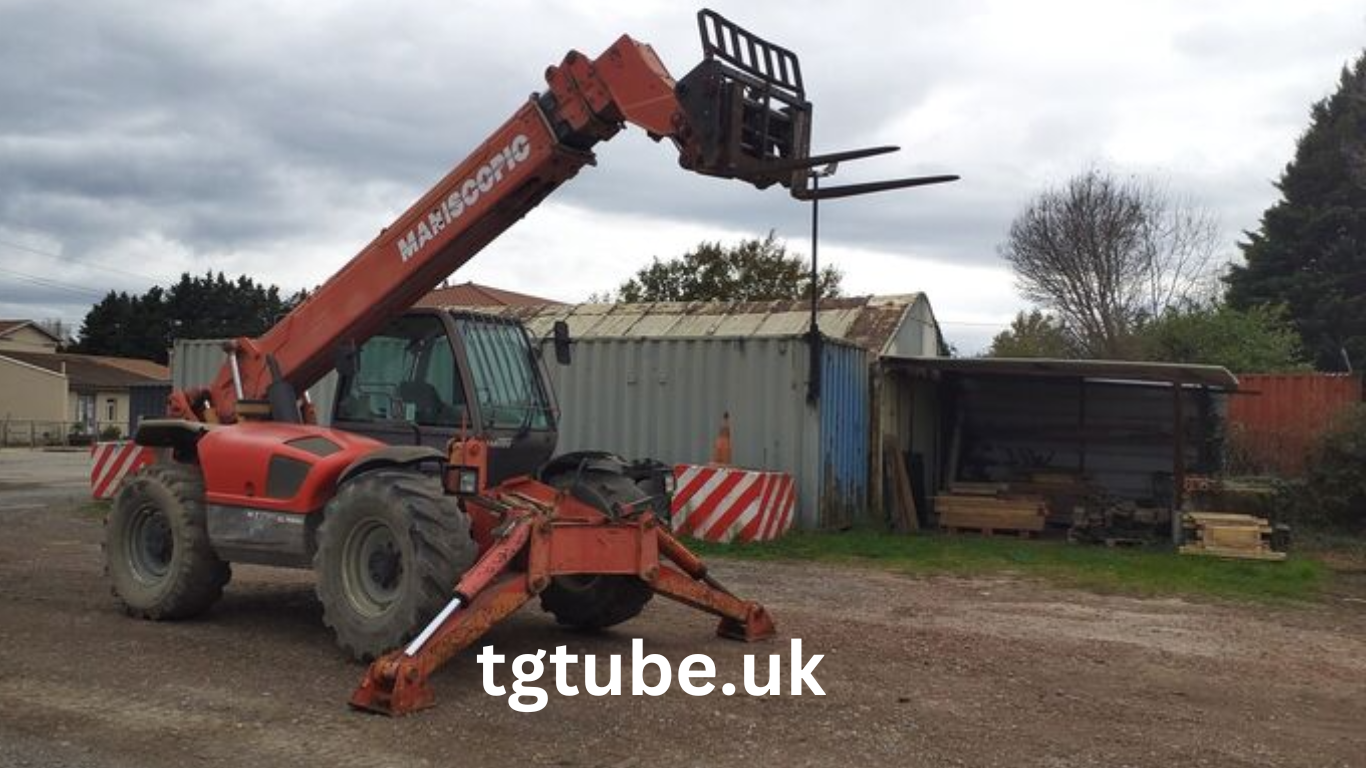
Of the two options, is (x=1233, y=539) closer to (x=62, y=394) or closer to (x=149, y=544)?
(x=149, y=544)

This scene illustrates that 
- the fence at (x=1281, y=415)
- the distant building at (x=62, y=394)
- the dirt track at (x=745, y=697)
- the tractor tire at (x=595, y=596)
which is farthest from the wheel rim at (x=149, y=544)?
the distant building at (x=62, y=394)

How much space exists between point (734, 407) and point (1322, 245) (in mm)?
32520

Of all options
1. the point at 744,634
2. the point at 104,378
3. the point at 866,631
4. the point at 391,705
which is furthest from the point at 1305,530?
the point at 104,378

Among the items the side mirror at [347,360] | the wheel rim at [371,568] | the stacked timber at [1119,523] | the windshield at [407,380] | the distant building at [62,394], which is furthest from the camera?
the distant building at [62,394]

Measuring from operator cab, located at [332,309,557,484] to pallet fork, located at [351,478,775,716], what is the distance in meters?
0.34

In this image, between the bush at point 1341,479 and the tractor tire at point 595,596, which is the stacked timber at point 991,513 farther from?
the tractor tire at point 595,596

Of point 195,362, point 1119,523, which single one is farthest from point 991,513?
point 195,362

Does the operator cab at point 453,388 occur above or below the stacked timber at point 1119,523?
above

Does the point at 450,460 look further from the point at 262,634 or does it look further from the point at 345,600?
the point at 262,634

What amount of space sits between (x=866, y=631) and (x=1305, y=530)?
11297mm

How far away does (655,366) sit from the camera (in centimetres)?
1680

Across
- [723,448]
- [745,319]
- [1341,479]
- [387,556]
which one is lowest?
[387,556]

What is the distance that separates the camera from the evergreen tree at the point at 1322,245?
39562 millimetres

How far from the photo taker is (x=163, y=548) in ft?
28.7
